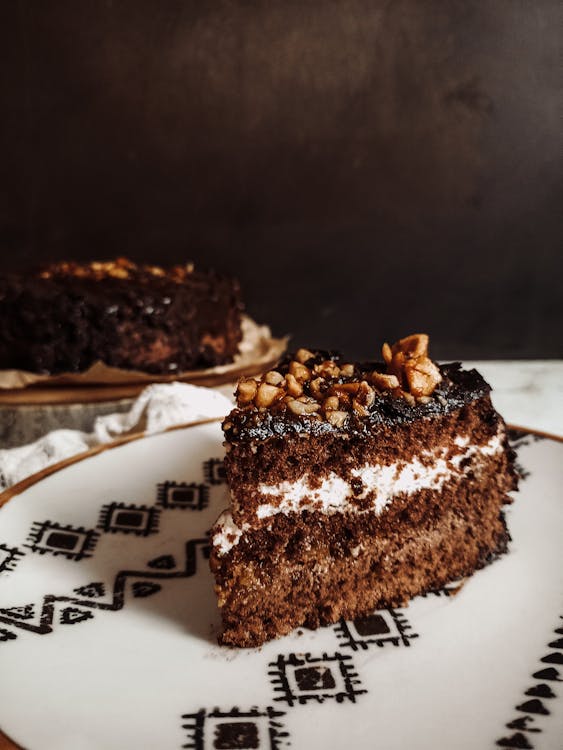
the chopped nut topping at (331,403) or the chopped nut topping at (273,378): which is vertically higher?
the chopped nut topping at (273,378)

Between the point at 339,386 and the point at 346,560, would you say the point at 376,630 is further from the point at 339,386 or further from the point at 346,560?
the point at 339,386

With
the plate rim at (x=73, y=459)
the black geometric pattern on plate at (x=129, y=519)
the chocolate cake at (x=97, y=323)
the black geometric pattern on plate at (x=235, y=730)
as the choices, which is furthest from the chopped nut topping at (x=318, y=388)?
the chocolate cake at (x=97, y=323)

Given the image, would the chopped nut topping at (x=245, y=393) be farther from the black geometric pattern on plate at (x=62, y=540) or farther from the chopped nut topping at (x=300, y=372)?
the black geometric pattern on plate at (x=62, y=540)

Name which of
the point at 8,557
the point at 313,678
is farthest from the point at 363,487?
the point at 8,557

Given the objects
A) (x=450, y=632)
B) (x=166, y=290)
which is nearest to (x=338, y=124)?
(x=166, y=290)

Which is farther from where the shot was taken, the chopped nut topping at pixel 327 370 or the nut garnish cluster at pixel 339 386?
the chopped nut topping at pixel 327 370

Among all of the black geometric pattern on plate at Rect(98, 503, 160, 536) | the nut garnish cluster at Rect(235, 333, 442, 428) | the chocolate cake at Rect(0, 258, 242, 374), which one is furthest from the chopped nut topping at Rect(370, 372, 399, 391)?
the chocolate cake at Rect(0, 258, 242, 374)

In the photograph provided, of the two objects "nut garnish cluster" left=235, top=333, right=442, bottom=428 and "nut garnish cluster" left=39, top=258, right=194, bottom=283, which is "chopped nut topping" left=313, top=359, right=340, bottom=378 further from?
"nut garnish cluster" left=39, top=258, right=194, bottom=283
